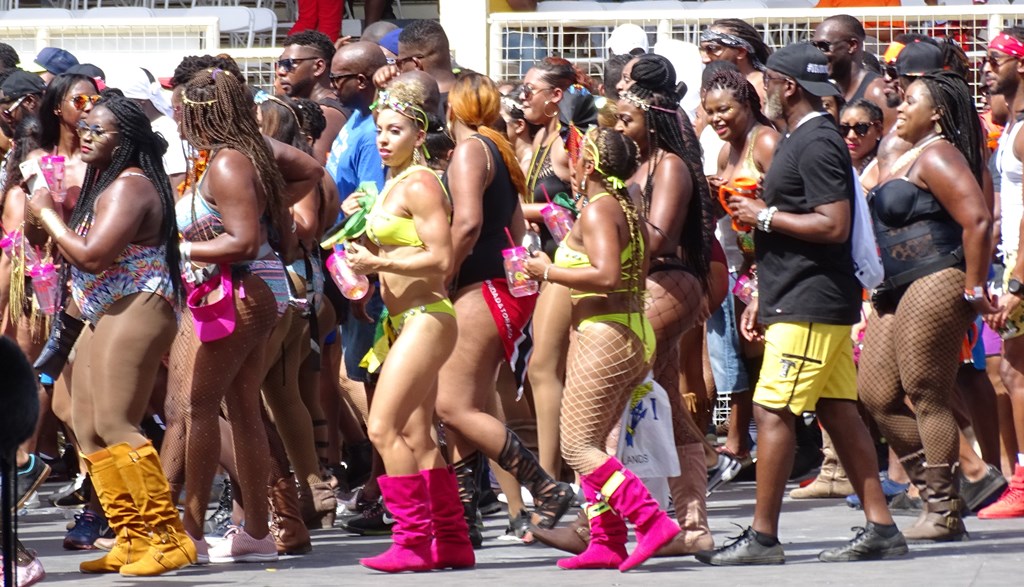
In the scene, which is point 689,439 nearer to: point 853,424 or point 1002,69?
point 853,424

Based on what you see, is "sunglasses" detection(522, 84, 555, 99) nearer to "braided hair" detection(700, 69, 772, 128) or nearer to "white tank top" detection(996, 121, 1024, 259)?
"braided hair" detection(700, 69, 772, 128)

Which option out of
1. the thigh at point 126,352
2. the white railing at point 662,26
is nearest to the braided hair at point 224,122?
the thigh at point 126,352

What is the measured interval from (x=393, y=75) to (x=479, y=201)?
2253 millimetres

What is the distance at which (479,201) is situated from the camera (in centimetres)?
734

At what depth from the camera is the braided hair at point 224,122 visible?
691 cm

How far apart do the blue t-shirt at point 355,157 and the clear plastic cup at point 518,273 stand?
2.17 meters

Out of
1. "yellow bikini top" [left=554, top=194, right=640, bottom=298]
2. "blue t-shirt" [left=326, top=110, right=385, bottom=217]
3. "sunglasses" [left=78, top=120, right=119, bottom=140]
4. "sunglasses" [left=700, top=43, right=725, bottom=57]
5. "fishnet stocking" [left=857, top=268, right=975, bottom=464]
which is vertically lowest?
"fishnet stocking" [left=857, top=268, right=975, bottom=464]

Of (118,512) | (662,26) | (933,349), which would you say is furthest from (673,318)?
(662,26)

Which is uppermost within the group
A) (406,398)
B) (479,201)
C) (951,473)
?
(479,201)

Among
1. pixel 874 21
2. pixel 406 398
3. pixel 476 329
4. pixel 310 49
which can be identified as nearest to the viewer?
pixel 406 398

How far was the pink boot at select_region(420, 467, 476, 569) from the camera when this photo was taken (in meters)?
6.85

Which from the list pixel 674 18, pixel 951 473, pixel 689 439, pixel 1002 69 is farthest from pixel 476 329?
pixel 674 18

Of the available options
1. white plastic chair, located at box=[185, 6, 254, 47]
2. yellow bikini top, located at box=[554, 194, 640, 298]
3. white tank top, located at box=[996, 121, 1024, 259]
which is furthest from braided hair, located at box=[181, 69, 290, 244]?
white plastic chair, located at box=[185, 6, 254, 47]

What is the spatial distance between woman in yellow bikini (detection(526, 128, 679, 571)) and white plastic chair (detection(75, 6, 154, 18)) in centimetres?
1026
